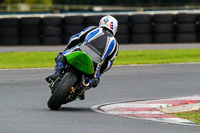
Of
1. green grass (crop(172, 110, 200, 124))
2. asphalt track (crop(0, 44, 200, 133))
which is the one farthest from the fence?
green grass (crop(172, 110, 200, 124))

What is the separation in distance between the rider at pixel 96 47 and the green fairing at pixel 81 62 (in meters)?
0.23

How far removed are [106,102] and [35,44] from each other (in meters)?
13.9

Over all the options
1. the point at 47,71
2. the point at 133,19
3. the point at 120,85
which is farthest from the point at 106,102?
the point at 133,19

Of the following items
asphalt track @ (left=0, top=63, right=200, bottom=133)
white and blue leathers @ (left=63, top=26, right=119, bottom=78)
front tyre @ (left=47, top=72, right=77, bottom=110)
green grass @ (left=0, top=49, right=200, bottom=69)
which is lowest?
green grass @ (left=0, top=49, right=200, bottom=69)

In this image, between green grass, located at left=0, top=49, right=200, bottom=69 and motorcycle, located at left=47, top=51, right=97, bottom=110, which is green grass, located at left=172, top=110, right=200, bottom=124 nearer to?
motorcycle, located at left=47, top=51, right=97, bottom=110

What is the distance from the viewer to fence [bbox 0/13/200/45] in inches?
859

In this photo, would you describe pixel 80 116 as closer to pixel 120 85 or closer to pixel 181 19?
pixel 120 85

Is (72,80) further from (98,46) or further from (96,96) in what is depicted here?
(96,96)

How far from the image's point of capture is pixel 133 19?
21.9 metres

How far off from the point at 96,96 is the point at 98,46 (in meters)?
1.76

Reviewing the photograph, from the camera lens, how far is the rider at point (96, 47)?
805cm

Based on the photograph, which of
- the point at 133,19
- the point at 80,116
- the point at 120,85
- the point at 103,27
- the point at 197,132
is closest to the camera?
the point at 197,132

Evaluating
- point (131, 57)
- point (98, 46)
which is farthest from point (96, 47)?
point (131, 57)

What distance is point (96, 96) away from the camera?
31.5ft
